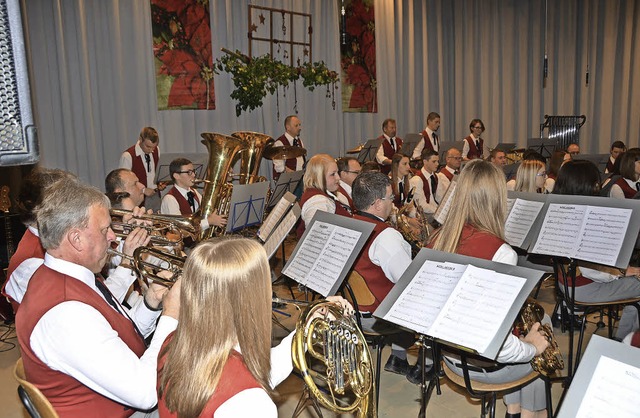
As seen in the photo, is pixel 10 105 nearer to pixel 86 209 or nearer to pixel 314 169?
pixel 86 209

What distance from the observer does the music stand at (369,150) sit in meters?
8.71

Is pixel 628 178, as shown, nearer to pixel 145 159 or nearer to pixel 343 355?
pixel 343 355

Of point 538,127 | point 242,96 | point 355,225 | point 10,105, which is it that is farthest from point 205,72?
point 538,127

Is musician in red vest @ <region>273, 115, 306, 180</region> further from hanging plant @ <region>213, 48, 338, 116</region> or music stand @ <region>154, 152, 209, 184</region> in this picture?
music stand @ <region>154, 152, 209, 184</region>

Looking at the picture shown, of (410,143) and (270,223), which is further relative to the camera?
(410,143)

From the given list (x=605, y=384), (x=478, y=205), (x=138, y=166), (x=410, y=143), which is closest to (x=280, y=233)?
(x=478, y=205)

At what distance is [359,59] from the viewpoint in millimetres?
11078

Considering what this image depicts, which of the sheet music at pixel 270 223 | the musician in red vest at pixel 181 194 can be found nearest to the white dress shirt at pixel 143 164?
the musician in red vest at pixel 181 194

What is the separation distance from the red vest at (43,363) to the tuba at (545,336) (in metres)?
1.84

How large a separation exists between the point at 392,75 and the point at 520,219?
8301 mm

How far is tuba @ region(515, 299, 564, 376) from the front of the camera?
2.62 metres

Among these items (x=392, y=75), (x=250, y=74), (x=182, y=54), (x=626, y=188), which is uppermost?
(x=182, y=54)

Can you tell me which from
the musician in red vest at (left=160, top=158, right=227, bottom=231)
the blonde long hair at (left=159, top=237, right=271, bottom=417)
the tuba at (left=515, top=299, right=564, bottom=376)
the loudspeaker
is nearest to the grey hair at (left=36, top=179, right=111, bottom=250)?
the blonde long hair at (left=159, top=237, right=271, bottom=417)

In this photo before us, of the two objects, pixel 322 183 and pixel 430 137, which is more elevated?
pixel 430 137
